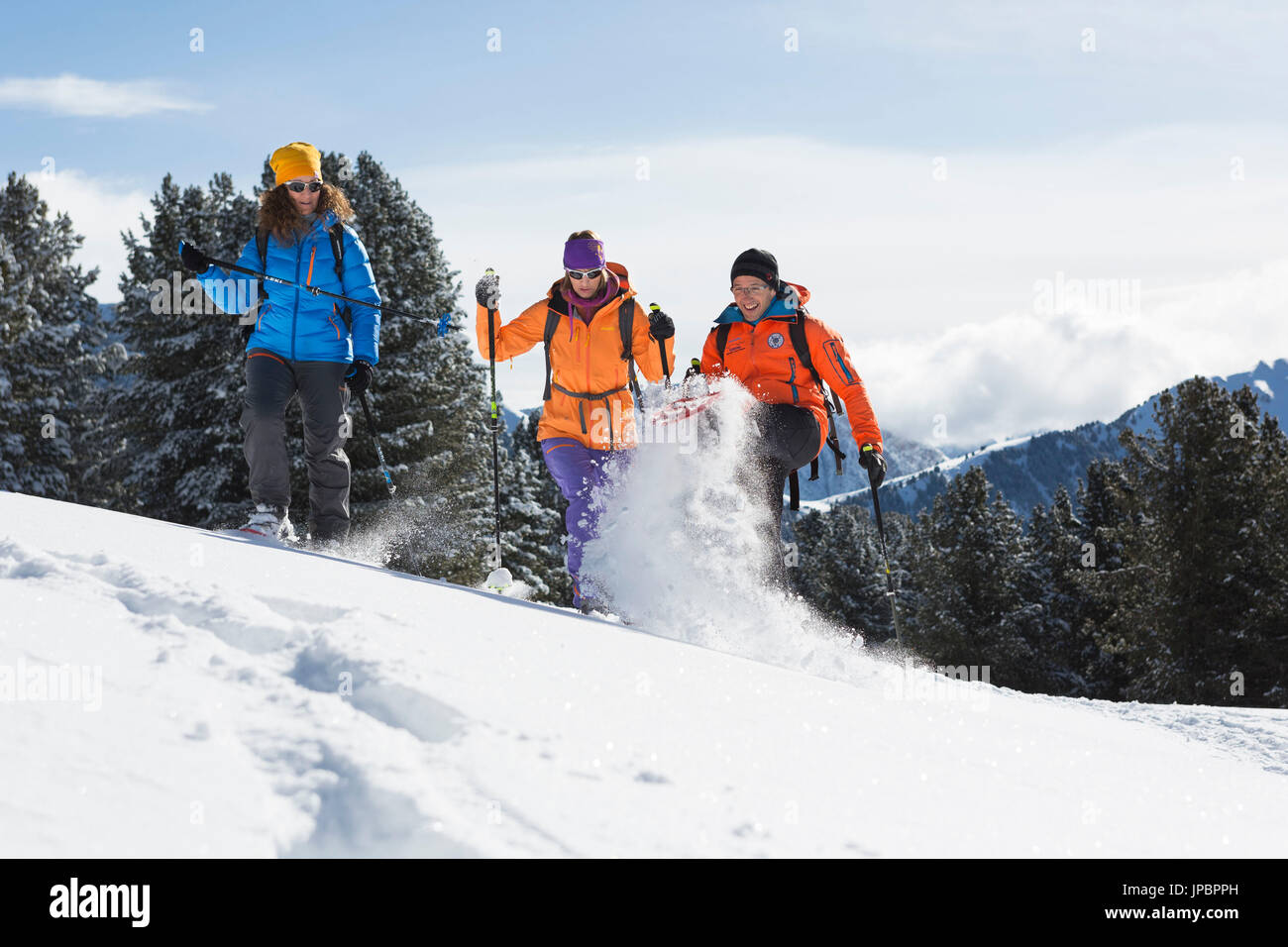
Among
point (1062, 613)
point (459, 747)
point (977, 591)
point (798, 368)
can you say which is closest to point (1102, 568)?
point (1062, 613)

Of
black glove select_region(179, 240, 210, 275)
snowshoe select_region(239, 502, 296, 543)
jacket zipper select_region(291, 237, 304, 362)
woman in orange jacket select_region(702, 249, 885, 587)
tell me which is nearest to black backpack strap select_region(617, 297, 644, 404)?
woman in orange jacket select_region(702, 249, 885, 587)

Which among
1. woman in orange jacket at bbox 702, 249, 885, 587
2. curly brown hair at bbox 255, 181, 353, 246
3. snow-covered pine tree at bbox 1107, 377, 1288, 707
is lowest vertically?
snow-covered pine tree at bbox 1107, 377, 1288, 707

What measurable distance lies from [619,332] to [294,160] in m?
2.30

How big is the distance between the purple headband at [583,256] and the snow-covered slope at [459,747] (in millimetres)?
2782

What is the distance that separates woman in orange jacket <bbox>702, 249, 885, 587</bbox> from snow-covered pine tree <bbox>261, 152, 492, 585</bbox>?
44.0 ft

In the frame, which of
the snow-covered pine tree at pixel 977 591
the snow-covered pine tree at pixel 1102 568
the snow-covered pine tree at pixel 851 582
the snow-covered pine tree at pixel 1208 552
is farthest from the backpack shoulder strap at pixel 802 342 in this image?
the snow-covered pine tree at pixel 851 582

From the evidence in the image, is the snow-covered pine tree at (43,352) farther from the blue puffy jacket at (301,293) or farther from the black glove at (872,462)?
the black glove at (872,462)

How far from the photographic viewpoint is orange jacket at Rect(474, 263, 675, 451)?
252 inches

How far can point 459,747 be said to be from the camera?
2.63 meters

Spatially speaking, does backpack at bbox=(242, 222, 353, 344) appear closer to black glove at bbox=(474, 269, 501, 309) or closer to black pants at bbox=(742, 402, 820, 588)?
black glove at bbox=(474, 269, 501, 309)

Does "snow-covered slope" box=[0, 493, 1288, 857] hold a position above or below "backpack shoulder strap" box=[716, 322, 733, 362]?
below

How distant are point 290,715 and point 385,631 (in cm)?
69

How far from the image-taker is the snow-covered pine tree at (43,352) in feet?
84.0
